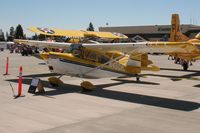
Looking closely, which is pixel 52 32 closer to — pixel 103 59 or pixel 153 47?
pixel 103 59

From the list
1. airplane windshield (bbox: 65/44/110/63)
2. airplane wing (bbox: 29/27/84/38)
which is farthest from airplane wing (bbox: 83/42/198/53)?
airplane wing (bbox: 29/27/84/38)

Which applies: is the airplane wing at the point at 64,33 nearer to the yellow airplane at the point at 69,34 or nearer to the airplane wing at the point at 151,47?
the yellow airplane at the point at 69,34

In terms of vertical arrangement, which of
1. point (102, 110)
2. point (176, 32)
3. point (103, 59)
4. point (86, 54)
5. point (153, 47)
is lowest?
point (102, 110)

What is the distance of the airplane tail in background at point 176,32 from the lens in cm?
2629

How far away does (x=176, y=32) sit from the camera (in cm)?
2656

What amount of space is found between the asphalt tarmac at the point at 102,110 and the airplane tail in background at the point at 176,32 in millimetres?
11672

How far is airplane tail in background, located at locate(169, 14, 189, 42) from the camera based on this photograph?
2629 cm

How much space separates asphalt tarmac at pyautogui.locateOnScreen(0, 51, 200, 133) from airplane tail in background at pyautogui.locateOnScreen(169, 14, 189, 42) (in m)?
11.7

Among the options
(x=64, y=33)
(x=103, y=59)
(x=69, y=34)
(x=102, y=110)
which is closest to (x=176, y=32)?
(x=103, y=59)

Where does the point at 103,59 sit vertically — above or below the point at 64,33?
below

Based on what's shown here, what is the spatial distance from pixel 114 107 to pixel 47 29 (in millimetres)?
27189

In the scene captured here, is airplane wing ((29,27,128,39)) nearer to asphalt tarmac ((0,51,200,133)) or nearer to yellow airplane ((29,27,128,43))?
yellow airplane ((29,27,128,43))

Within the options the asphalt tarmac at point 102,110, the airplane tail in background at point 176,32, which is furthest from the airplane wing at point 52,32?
the asphalt tarmac at point 102,110

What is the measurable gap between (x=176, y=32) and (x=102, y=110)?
1808 centimetres
